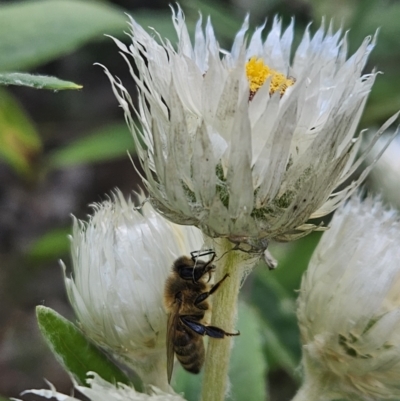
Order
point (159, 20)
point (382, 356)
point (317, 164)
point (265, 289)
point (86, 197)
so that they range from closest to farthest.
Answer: point (317, 164)
point (382, 356)
point (265, 289)
point (159, 20)
point (86, 197)

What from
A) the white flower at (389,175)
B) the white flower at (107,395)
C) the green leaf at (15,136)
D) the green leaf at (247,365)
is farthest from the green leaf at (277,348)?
the green leaf at (15,136)

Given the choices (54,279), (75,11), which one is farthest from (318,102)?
(54,279)

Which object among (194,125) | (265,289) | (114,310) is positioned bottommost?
(265,289)

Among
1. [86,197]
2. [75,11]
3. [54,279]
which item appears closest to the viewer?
[75,11]

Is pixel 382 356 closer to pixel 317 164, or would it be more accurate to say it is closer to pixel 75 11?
pixel 317 164

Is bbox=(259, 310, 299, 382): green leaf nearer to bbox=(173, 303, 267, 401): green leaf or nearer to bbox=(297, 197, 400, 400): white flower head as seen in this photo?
bbox=(173, 303, 267, 401): green leaf

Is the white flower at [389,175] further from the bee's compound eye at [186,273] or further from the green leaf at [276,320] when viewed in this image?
the bee's compound eye at [186,273]
